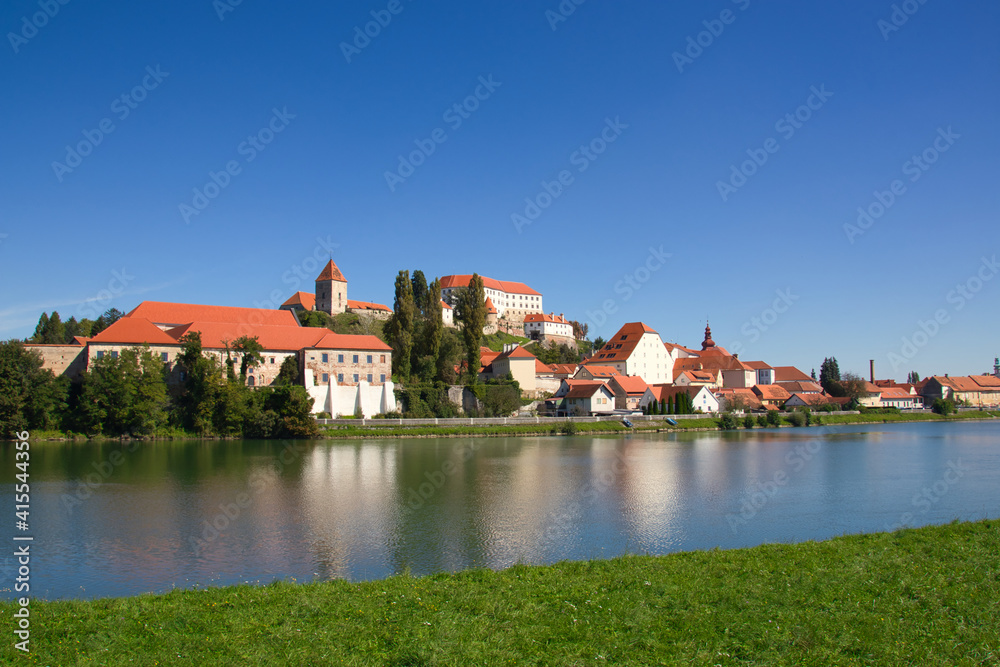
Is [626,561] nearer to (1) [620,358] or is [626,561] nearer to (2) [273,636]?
(2) [273,636]

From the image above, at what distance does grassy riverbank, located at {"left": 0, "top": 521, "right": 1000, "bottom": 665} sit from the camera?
239 inches

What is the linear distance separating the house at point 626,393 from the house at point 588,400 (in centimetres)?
148

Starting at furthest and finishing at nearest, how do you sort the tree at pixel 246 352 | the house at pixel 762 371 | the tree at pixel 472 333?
the house at pixel 762 371, the tree at pixel 472 333, the tree at pixel 246 352

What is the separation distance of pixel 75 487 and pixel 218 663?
18129 mm

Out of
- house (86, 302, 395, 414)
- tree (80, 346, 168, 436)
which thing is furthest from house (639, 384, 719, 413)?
tree (80, 346, 168, 436)

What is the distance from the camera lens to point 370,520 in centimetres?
1597

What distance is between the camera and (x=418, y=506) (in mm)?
17812

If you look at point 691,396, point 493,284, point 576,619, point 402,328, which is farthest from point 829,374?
point 576,619

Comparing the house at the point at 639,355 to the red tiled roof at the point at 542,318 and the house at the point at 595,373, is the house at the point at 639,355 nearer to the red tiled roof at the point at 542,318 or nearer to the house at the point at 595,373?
the house at the point at 595,373

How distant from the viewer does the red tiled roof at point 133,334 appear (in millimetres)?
43719

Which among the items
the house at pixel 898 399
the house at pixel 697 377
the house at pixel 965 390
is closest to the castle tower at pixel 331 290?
the house at pixel 697 377

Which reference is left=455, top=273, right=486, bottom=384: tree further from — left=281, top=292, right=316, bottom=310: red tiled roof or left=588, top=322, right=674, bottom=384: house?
left=281, top=292, right=316, bottom=310: red tiled roof

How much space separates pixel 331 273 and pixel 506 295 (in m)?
31.6

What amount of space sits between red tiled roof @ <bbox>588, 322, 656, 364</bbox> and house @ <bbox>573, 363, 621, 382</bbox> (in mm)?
2803
